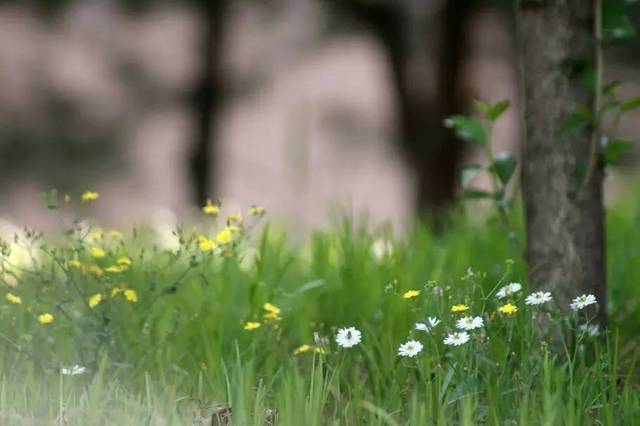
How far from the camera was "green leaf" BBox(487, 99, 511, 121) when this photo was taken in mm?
3502

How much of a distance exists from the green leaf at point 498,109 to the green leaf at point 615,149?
14.7 inches

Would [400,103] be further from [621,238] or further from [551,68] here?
[551,68]

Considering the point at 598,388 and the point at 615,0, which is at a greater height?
the point at 615,0

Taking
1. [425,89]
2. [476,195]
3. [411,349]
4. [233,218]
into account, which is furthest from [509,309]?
[425,89]

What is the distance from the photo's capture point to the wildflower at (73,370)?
8.61ft

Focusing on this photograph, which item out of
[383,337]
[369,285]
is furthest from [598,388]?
[369,285]

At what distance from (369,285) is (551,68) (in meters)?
1.04

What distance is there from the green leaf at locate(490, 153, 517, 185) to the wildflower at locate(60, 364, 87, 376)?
156 centimetres

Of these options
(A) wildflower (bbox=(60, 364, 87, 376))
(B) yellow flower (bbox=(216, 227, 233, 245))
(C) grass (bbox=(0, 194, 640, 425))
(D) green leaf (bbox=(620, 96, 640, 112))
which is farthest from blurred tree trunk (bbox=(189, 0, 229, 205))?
(A) wildflower (bbox=(60, 364, 87, 376))

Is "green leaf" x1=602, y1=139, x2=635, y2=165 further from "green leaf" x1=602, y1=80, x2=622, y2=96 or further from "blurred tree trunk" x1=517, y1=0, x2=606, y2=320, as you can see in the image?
"green leaf" x1=602, y1=80, x2=622, y2=96

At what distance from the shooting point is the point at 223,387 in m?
2.67

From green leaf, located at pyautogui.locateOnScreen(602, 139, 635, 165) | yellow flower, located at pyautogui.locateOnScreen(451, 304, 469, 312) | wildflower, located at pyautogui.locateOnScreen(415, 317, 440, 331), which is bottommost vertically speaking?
wildflower, located at pyautogui.locateOnScreen(415, 317, 440, 331)

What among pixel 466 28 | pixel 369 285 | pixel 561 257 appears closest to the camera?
pixel 561 257

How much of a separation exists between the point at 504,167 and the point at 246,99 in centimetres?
904
